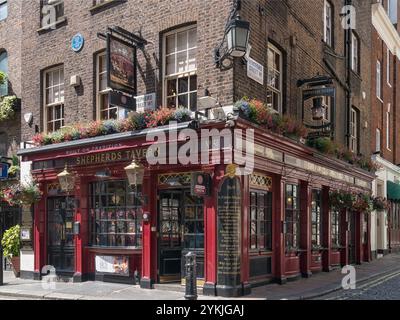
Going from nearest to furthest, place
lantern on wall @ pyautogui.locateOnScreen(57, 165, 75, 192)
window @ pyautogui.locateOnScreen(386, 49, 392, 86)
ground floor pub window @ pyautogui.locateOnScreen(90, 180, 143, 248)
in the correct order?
ground floor pub window @ pyautogui.locateOnScreen(90, 180, 143, 248) < lantern on wall @ pyautogui.locateOnScreen(57, 165, 75, 192) < window @ pyautogui.locateOnScreen(386, 49, 392, 86)

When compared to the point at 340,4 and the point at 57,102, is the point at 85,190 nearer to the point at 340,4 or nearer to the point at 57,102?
the point at 57,102

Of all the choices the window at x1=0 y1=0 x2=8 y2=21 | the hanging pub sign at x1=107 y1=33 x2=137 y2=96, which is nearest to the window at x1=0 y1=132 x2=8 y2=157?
the window at x1=0 y1=0 x2=8 y2=21

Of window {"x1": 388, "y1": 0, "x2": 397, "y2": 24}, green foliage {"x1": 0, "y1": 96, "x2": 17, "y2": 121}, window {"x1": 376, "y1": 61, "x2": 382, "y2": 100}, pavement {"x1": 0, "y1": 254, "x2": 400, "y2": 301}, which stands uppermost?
window {"x1": 388, "y1": 0, "x2": 397, "y2": 24}

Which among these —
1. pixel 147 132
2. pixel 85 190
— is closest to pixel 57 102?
pixel 85 190

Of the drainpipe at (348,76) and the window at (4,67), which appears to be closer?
the window at (4,67)

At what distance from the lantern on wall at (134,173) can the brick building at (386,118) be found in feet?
46.8

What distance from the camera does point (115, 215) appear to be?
1428cm

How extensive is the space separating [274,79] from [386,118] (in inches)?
566

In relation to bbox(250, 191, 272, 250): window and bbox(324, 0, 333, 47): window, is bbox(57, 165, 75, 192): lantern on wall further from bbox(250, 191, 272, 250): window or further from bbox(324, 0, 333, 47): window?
bbox(324, 0, 333, 47): window

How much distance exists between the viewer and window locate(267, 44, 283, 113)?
14.5 m

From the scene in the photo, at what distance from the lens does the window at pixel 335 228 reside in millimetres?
18672

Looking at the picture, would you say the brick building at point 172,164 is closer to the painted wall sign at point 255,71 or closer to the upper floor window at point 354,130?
the painted wall sign at point 255,71

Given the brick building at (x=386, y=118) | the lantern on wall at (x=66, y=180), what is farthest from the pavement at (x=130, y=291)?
the brick building at (x=386, y=118)

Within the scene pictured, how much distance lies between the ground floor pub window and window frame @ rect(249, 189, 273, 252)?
276 cm
